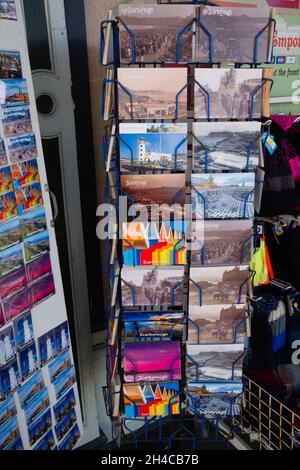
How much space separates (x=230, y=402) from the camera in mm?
1789

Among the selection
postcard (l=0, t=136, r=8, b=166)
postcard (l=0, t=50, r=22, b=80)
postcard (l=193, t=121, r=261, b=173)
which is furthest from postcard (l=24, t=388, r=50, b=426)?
postcard (l=0, t=50, r=22, b=80)

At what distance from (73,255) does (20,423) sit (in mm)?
751

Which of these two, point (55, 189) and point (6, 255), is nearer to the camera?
point (6, 255)

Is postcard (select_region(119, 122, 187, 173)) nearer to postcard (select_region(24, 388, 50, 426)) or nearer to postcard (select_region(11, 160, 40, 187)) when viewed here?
postcard (select_region(11, 160, 40, 187))

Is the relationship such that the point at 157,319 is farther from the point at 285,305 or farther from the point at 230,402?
the point at 285,305

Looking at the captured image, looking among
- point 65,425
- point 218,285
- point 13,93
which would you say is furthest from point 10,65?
point 65,425

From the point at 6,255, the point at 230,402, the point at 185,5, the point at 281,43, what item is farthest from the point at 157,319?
the point at 281,43

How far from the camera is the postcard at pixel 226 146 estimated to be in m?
1.51

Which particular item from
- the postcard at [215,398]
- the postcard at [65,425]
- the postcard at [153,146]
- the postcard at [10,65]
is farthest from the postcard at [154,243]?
the postcard at [65,425]

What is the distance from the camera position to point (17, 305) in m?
1.59

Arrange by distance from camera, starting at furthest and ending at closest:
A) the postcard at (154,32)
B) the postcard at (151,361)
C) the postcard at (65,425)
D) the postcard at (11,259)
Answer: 1. the postcard at (65,425)
2. the postcard at (151,361)
3. the postcard at (11,259)
4. the postcard at (154,32)

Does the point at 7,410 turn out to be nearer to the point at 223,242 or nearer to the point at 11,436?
the point at 11,436

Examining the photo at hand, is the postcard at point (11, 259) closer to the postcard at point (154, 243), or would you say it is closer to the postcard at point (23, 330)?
the postcard at point (23, 330)

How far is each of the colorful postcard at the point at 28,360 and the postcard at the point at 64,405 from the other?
0.24m
